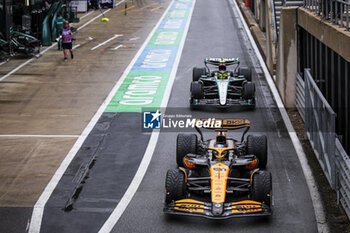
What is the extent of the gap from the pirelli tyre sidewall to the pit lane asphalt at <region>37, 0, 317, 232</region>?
42 centimetres

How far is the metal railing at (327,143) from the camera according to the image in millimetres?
12824

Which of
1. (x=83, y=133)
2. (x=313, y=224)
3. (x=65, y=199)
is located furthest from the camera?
(x=83, y=133)

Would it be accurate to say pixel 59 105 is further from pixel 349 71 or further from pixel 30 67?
pixel 349 71

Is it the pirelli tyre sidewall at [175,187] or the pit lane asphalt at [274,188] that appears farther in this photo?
the pirelli tyre sidewall at [175,187]

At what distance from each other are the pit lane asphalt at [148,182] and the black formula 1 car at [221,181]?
344 mm

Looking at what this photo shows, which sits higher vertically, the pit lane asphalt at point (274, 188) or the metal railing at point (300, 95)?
the metal railing at point (300, 95)

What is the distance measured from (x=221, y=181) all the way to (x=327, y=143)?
2.98 metres

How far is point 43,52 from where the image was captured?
33625mm

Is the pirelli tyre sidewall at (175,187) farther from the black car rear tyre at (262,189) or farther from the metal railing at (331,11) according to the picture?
the metal railing at (331,11)

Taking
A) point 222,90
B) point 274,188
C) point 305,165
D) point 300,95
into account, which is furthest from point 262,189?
point 222,90

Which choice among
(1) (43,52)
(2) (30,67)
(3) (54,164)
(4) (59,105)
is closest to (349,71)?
(3) (54,164)

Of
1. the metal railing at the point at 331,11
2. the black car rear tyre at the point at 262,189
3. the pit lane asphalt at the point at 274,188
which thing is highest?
the metal railing at the point at 331,11

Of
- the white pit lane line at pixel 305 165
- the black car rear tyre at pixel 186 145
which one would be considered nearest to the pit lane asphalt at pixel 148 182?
the white pit lane line at pixel 305 165

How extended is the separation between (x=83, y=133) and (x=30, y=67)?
11.4m
